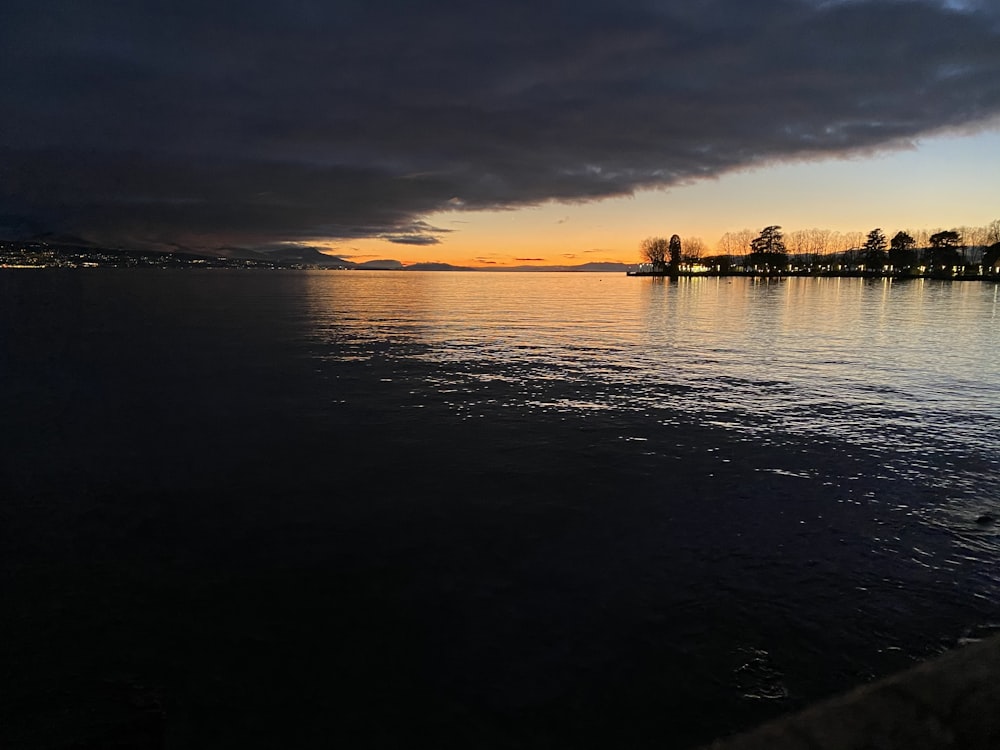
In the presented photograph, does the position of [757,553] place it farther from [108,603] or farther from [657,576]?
[108,603]

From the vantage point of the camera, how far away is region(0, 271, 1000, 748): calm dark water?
8.95 metres

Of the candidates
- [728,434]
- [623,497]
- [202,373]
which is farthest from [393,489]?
[202,373]

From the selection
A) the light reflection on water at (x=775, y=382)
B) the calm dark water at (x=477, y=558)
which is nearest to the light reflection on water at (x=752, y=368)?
the light reflection on water at (x=775, y=382)

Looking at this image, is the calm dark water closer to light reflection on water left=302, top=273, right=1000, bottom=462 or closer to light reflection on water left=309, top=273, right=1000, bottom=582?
light reflection on water left=309, top=273, right=1000, bottom=582

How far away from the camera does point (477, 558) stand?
1309 centimetres

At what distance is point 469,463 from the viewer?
63.3 feet

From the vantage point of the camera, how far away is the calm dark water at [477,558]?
8.95 m

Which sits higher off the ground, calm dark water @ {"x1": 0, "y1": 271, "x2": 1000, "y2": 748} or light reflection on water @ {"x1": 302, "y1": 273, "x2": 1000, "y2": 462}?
light reflection on water @ {"x1": 302, "y1": 273, "x2": 1000, "y2": 462}

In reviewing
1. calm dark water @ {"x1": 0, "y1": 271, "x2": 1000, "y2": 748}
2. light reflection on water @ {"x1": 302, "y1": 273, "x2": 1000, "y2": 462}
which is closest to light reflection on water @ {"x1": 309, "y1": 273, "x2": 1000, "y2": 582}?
light reflection on water @ {"x1": 302, "y1": 273, "x2": 1000, "y2": 462}

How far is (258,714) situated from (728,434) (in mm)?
18101

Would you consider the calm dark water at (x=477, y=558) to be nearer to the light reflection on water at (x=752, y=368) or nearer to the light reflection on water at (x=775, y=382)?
the light reflection on water at (x=775, y=382)

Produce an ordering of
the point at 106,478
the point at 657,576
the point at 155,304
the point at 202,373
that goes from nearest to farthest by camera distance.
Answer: the point at 657,576 < the point at 106,478 < the point at 202,373 < the point at 155,304

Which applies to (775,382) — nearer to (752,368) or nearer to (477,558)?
(752,368)


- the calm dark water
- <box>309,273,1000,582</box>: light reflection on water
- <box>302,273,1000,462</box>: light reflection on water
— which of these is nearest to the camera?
the calm dark water
